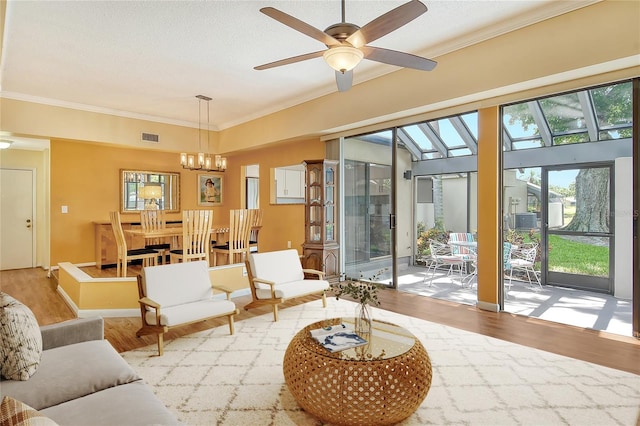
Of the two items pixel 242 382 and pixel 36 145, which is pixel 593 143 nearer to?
pixel 242 382

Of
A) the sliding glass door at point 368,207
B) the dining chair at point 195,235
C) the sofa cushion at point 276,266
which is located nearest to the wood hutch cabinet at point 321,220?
the sliding glass door at point 368,207

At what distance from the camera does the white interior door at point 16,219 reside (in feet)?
22.0

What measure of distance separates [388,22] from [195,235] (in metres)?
3.84

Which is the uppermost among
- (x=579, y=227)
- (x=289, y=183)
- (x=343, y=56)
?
(x=343, y=56)

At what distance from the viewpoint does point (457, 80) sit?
405cm

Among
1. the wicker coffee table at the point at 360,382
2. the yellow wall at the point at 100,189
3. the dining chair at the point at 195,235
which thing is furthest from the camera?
the yellow wall at the point at 100,189

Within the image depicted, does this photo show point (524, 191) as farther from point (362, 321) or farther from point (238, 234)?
point (238, 234)

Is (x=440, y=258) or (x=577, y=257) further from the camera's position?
(x=440, y=258)

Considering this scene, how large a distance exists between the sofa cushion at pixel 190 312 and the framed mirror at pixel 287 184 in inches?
160

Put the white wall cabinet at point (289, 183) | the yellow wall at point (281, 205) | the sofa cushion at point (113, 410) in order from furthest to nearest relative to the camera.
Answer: the white wall cabinet at point (289, 183), the yellow wall at point (281, 205), the sofa cushion at point (113, 410)

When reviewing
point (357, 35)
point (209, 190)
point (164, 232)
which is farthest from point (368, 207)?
point (209, 190)

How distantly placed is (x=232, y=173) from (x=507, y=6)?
659 cm

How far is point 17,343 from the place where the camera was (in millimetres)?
1753

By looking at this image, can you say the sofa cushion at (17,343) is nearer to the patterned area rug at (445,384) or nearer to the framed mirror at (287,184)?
the patterned area rug at (445,384)
